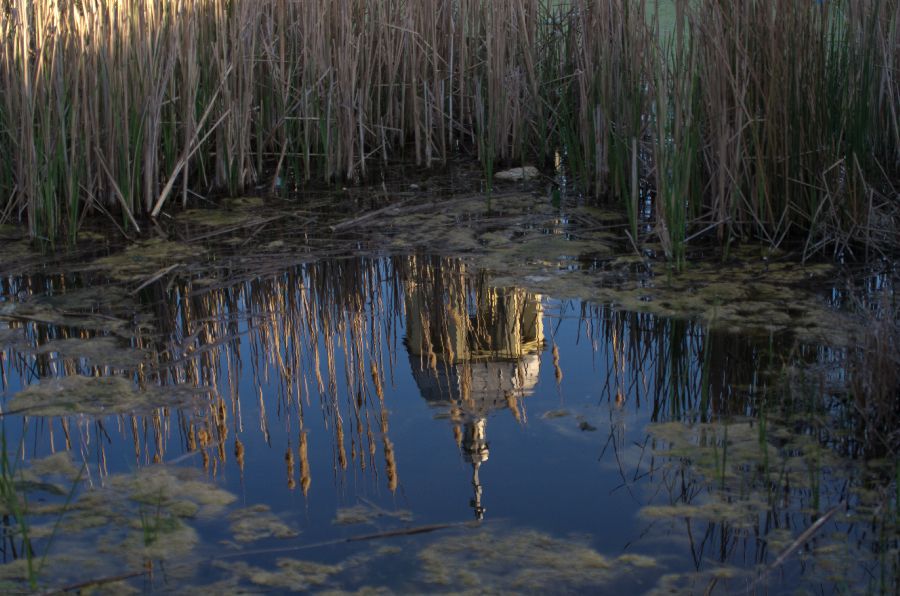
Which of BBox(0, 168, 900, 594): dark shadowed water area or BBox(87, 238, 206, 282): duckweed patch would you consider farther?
BBox(87, 238, 206, 282): duckweed patch

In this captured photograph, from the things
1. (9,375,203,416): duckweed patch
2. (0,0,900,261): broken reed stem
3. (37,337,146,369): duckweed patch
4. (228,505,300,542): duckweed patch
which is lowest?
(228,505,300,542): duckweed patch

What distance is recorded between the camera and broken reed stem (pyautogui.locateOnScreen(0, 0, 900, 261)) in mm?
3359

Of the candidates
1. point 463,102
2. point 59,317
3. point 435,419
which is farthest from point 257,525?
point 463,102

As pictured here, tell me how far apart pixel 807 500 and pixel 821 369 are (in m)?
0.63

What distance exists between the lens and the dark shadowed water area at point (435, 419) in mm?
1875

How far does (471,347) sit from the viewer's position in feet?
9.68

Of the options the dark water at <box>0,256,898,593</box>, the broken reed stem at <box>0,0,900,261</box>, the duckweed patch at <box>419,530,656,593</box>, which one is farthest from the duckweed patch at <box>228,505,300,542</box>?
the broken reed stem at <box>0,0,900,261</box>

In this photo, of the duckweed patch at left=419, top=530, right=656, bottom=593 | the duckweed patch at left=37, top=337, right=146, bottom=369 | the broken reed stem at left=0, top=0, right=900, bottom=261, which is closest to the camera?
the duckweed patch at left=419, top=530, right=656, bottom=593

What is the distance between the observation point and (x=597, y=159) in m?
4.22

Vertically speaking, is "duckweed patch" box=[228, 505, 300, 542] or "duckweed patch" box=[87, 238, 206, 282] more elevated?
"duckweed patch" box=[87, 238, 206, 282]

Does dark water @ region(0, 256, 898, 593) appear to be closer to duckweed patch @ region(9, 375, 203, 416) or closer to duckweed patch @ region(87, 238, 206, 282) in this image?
duckweed patch @ region(9, 375, 203, 416)

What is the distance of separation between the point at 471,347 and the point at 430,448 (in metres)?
0.64

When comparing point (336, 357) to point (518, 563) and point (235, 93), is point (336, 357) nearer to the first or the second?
point (518, 563)

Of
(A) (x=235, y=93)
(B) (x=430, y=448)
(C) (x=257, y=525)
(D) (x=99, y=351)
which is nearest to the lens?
(C) (x=257, y=525)
